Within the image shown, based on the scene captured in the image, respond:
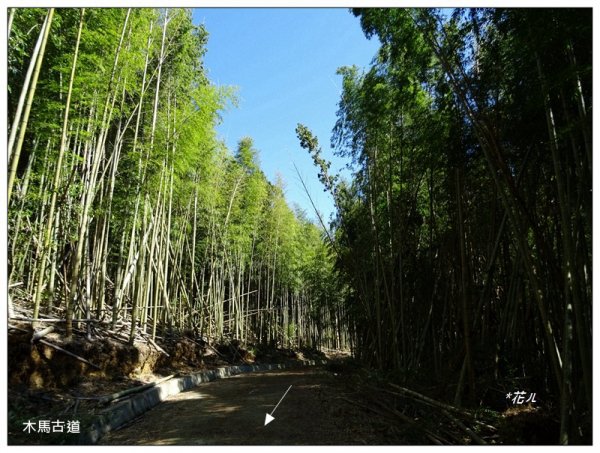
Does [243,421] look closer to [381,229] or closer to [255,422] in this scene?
[255,422]

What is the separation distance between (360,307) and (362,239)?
169 centimetres

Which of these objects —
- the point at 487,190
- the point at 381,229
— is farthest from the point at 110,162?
the point at 487,190

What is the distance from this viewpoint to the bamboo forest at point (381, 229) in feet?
8.37

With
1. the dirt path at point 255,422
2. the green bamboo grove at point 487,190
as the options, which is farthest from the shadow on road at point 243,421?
the green bamboo grove at point 487,190

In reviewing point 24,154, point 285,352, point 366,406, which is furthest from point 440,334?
point 285,352

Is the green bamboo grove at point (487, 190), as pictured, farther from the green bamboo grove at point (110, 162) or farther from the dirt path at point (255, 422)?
the green bamboo grove at point (110, 162)

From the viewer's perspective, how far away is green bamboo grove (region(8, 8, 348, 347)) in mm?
4137

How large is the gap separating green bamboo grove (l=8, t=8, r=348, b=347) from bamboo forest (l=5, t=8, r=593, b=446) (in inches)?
1.7

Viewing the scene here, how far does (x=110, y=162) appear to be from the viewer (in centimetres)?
574

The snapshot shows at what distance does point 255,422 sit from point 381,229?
3443 mm

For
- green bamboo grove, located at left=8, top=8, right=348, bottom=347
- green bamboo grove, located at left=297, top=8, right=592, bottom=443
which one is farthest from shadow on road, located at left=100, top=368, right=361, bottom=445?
green bamboo grove, located at left=8, top=8, right=348, bottom=347

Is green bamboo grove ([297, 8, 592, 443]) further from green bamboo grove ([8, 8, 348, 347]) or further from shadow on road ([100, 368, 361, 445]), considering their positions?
green bamboo grove ([8, 8, 348, 347])

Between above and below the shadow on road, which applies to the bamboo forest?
above

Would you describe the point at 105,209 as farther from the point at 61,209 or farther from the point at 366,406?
the point at 366,406
